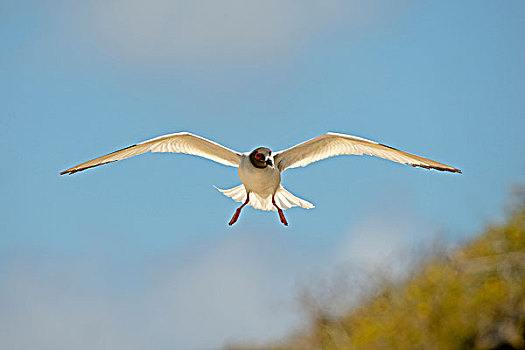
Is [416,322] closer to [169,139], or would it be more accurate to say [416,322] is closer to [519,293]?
[519,293]

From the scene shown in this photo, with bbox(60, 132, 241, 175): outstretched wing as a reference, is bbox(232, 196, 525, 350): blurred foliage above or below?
below

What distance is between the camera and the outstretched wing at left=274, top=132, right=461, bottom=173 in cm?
1012

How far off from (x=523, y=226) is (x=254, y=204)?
5.31 meters

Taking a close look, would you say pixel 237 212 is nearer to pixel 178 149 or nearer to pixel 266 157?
pixel 266 157

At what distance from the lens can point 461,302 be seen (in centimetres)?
648

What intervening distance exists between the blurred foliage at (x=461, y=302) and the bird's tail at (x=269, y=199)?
12.7 feet

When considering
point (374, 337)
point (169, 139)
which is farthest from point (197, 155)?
point (374, 337)

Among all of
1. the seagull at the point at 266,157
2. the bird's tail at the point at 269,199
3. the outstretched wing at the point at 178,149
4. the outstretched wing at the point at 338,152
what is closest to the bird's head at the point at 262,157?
the seagull at the point at 266,157

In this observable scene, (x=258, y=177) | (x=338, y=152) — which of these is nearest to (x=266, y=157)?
(x=258, y=177)

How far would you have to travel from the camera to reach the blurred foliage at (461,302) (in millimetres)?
6270

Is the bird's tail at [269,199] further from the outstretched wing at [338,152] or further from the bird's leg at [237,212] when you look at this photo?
→ the outstretched wing at [338,152]

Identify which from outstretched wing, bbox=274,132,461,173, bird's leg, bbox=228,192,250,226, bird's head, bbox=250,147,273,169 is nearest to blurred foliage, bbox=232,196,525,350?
outstretched wing, bbox=274,132,461,173

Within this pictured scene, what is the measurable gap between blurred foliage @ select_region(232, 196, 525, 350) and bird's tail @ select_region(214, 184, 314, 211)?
3882 millimetres

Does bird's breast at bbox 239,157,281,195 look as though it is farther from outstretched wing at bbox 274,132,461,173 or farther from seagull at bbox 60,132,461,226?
outstretched wing at bbox 274,132,461,173
